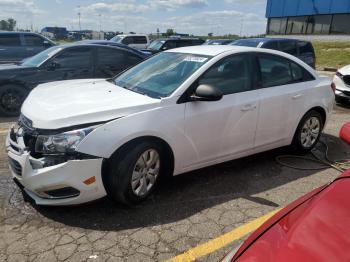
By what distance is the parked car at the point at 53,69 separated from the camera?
7465mm

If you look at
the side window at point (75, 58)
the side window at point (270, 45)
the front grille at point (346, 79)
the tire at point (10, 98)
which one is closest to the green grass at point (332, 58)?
the side window at point (270, 45)

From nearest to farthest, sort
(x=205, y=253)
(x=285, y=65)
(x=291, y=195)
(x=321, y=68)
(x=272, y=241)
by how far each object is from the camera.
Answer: (x=272, y=241) < (x=205, y=253) < (x=291, y=195) < (x=285, y=65) < (x=321, y=68)

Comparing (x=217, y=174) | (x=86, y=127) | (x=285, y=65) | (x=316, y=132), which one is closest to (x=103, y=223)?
(x=86, y=127)

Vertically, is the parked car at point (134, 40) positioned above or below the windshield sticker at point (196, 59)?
below

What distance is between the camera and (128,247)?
302 centimetres

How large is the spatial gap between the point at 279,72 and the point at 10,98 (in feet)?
18.1

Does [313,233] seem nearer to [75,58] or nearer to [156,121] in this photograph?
[156,121]

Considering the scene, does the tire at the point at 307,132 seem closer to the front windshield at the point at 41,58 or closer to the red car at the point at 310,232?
the red car at the point at 310,232

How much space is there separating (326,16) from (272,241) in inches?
1548

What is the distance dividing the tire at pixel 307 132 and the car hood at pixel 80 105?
7.97 feet

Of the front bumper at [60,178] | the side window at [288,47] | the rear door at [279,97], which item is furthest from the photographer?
the side window at [288,47]

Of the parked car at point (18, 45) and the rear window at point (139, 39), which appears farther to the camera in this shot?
the rear window at point (139, 39)

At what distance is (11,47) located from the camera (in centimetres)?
1391

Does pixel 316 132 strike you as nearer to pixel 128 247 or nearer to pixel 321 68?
pixel 128 247
